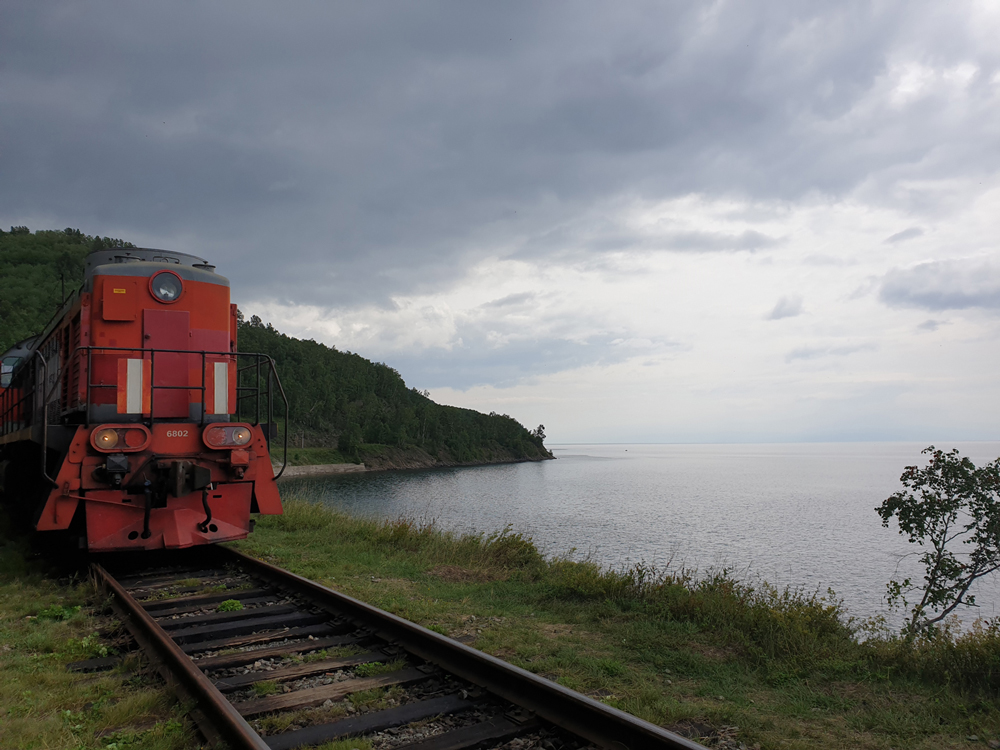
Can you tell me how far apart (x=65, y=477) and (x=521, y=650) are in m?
5.06

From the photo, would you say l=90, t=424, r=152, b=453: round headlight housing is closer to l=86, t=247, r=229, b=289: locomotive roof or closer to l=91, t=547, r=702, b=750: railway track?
l=91, t=547, r=702, b=750: railway track

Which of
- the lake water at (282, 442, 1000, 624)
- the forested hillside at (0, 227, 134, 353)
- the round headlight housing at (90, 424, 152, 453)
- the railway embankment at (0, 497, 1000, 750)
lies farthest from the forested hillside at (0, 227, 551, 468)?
the railway embankment at (0, 497, 1000, 750)

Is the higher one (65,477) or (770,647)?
(65,477)

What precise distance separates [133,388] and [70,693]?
4.57 metres

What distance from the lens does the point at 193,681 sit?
366 cm

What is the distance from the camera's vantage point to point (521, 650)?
4879mm

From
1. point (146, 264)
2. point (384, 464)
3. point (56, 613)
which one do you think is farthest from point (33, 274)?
point (56, 613)

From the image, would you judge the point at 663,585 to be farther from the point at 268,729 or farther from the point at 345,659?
the point at 268,729

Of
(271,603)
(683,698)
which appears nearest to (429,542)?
(271,603)

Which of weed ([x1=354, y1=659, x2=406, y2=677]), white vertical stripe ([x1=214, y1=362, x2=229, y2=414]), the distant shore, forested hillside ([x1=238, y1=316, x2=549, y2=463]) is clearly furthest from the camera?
forested hillside ([x1=238, y1=316, x2=549, y2=463])

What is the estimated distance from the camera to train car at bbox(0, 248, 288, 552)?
6.75 meters

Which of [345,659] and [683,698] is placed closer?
[683,698]

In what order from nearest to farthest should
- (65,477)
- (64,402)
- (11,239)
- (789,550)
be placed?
(65,477), (64,402), (789,550), (11,239)

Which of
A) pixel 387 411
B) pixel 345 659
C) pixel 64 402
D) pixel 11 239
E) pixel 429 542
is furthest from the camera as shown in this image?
pixel 387 411
